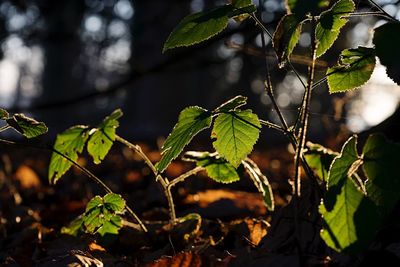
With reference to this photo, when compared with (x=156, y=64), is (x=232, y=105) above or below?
above

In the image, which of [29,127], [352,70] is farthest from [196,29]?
[29,127]

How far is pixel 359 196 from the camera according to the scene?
850mm

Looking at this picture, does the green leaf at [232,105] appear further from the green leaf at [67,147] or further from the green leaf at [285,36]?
the green leaf at [67,147]

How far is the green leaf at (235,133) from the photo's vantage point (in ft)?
3.56

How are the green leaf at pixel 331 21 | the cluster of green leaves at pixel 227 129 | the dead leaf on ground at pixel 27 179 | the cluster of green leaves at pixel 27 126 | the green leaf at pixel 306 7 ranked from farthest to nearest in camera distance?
the dead leaf on ground at pixel 27 179, the cluster of green leaves at pixel 27 126, the cluster of green leaves at pixel 227 129, the green leaf at pixel 331 21, the green leaf at pixel 306 7

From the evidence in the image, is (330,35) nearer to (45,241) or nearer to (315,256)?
(315,256)

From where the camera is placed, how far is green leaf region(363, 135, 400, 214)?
0.85m

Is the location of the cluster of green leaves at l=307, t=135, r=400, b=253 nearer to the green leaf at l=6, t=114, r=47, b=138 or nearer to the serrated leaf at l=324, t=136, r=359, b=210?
the serrated leaf at l=324, t=136, r=359, b=210

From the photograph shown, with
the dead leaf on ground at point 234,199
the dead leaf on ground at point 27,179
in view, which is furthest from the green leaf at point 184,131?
the dead leaf on ground at point 27,179

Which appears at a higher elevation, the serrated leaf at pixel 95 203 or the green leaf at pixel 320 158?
the green leaf at pixel 320 158

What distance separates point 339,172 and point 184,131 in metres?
0.32

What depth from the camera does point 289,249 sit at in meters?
1.19

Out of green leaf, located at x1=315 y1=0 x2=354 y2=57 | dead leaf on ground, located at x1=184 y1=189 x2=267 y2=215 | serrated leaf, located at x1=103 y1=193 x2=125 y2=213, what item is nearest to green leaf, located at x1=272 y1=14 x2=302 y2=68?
green leaf, located at x1=315 y1=0 x2=354 y2=57

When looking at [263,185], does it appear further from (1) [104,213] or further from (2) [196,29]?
(2) [196,29]
